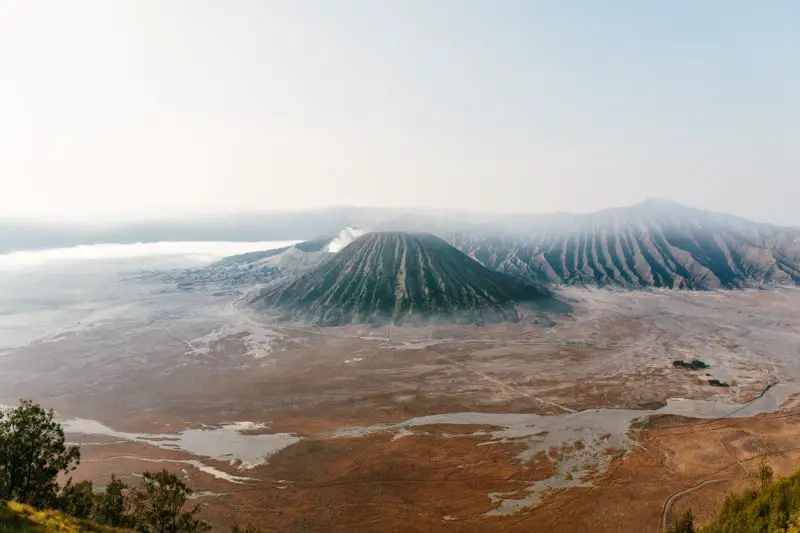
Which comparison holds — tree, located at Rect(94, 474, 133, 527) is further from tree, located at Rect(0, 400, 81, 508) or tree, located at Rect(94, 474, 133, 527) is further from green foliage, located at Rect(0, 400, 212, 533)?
tree, located at Rect(0, 400, 81, 508)

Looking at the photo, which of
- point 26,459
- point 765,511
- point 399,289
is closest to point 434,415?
point 765,511

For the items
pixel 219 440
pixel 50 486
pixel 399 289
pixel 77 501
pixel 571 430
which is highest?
pixel 399 289

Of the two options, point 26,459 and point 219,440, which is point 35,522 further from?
point 219,440

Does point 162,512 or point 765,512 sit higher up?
point 765,512

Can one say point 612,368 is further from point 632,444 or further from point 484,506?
point 484,506

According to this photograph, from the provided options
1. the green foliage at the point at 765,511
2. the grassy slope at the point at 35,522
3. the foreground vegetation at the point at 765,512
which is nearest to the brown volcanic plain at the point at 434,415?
the foreground vegetation at the point at 765,512

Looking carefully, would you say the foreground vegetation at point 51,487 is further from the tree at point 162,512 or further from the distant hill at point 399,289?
the distant hill at point 399,289

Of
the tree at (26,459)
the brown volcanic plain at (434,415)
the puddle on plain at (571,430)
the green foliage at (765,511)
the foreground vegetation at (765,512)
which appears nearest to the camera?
the foreground vegetation at (765,512)
